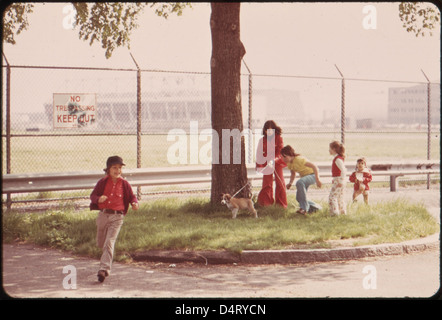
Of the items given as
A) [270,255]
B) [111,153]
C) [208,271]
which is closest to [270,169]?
[270,255]

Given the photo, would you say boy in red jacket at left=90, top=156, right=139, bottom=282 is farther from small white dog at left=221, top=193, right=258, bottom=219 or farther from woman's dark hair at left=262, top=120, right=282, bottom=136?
woman's dark hair at left=262, top=120, right=282, bottom=136

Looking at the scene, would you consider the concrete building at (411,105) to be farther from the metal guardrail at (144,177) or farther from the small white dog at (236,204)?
the small white dog at (236,204)

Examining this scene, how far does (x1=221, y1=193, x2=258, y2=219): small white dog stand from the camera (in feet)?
29.8

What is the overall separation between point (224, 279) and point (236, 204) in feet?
9.86

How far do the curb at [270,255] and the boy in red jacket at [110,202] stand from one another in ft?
3.58

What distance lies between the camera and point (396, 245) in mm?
7473

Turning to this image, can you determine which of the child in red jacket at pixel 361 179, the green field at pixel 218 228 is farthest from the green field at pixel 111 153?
the child in red jacket at pixel 361 179

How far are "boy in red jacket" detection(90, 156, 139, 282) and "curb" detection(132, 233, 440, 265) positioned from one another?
109cm

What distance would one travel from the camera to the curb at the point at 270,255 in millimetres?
7004

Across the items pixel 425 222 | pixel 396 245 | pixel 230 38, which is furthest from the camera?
pixel 230 38

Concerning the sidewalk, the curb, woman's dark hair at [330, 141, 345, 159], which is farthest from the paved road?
woman's dark hair at [330, 141, 345, 159]
